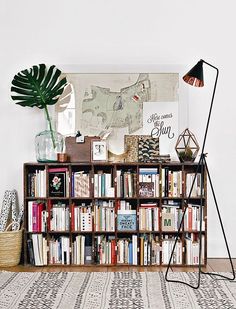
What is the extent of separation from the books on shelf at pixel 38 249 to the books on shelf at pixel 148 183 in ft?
3.10

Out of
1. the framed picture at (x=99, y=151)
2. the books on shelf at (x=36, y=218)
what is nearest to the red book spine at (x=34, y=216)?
the books on shelf at (x=36, y=218)

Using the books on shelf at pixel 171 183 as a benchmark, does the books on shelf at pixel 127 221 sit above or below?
below

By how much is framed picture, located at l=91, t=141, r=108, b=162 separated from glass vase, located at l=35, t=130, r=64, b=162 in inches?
12.0

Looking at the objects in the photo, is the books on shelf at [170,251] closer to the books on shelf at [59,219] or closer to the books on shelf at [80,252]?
the books on shelf at [80,252]

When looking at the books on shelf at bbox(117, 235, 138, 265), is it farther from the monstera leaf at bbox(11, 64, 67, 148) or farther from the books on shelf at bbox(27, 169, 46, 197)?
the monstera leaf at bbox(11, 64, 67, 148)

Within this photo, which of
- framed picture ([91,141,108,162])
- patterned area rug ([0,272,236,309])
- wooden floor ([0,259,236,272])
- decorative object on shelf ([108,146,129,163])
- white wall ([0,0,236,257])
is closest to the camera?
patterned area rug ([0,272,236,309])

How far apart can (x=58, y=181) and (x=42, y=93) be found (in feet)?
2.63

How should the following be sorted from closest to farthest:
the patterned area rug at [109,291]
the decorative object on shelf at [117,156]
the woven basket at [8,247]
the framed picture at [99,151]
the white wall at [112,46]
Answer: the patterned area rug at [109,291], the woven basket at [8,247], the framed picture at [99,151], the decorative object on shelf at [117,156], the white wall at [112,46]

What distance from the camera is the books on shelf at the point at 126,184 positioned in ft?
16.5

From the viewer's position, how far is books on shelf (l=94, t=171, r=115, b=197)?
5039mm

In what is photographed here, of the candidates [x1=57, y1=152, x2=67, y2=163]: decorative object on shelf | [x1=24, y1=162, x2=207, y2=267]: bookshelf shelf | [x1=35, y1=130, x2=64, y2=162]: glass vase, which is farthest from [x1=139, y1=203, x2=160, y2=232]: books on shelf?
[x1=35, y1=130, x2=64, y2=162]: glass vase

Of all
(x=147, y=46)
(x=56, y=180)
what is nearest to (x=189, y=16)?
(x=147, y=46)

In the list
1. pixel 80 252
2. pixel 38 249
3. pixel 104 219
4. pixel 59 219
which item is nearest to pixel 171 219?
pixel 104 219

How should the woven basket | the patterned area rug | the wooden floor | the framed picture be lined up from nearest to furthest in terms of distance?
the patterned area rug, the wooden floor, the woven basket, the framed picture
